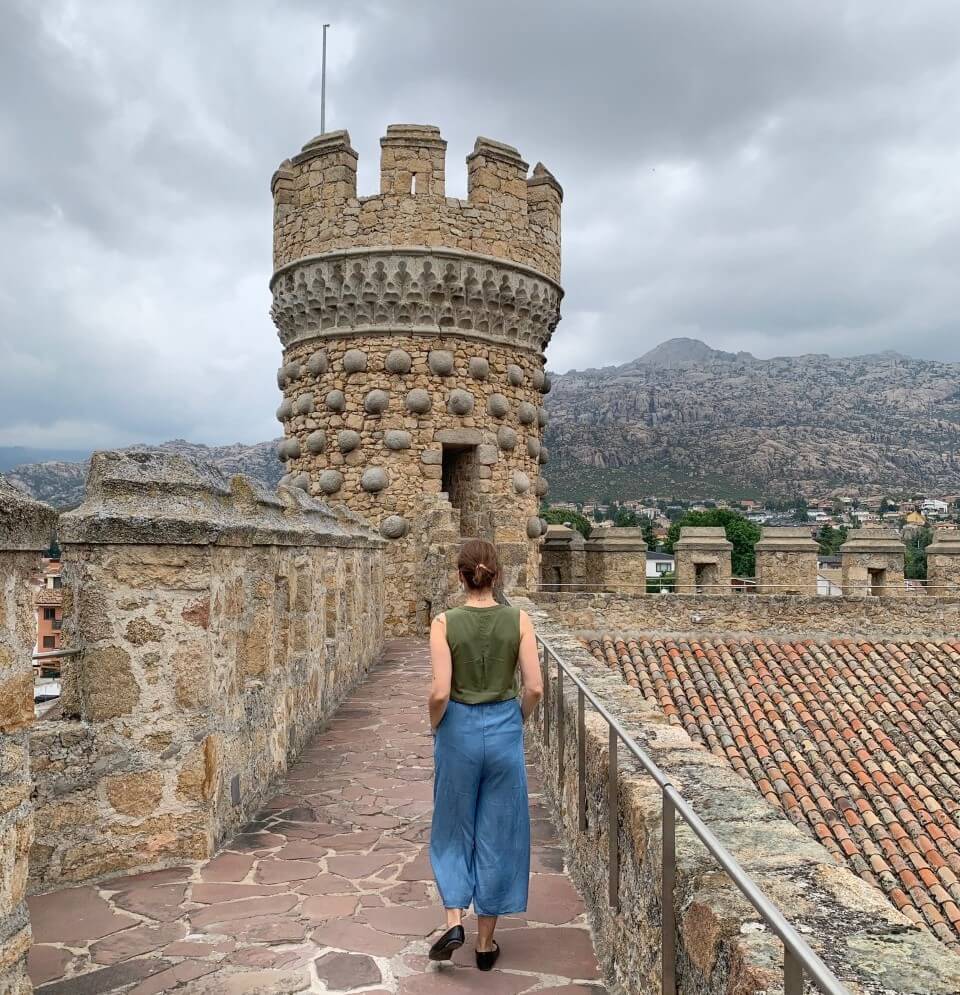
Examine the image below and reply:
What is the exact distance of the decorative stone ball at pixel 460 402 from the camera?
50.1ft

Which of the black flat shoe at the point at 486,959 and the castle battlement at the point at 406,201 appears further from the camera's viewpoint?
the castle battlement at the point at 406,201

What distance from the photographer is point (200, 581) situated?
3.93 metres

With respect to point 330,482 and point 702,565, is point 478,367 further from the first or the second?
point 702,565

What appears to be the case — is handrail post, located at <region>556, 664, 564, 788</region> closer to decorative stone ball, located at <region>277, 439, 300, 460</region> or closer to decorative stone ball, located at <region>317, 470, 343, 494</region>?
decorative stone ball, located at <region>317, 470, 343, 494</region>

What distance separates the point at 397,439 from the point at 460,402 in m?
1.28

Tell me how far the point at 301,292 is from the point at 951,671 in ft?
41.3

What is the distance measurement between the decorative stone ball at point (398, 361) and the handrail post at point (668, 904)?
1353cm

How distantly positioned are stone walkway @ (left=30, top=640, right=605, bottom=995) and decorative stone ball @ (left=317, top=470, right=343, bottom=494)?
10779mm

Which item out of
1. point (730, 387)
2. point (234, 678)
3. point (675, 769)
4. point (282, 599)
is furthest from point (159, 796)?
→ point (730, 387)

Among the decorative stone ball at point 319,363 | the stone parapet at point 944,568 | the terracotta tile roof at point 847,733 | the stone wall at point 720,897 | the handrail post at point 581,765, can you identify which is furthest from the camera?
the stone parapet at point 944,568

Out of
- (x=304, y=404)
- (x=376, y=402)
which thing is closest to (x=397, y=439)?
(x=376, y=402)

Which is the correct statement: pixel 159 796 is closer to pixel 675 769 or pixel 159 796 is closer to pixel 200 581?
pixel 200 581

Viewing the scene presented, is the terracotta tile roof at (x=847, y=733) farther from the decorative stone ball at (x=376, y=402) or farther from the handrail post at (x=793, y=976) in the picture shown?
the decorative stone ball at (x=376, y=402)

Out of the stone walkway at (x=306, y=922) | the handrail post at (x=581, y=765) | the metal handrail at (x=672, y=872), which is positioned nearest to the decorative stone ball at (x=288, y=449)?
the stone walkway at (x=306, y=922)
